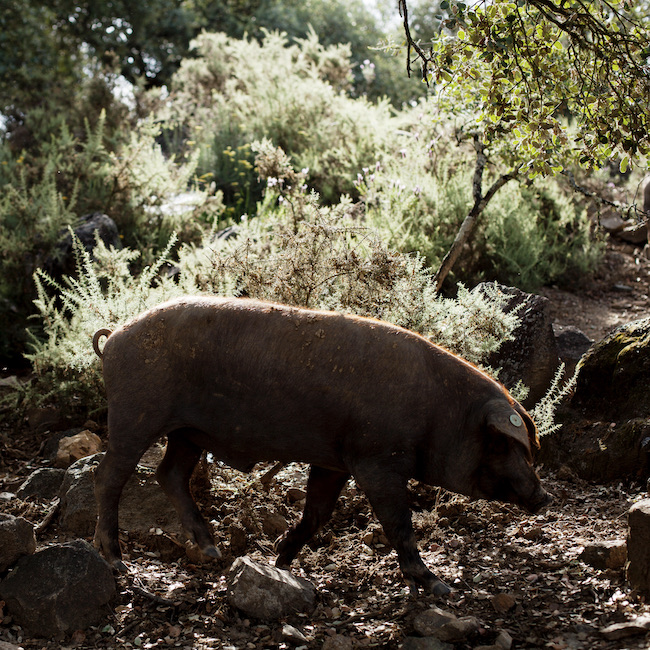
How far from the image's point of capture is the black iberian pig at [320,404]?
11.5 ft

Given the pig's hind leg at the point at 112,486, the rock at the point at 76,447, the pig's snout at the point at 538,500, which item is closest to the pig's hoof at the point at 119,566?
the pig's hind leg at the point at 112,486

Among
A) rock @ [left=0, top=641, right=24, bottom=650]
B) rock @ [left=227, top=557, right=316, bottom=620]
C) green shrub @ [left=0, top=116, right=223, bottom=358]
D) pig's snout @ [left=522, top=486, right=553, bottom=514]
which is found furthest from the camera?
green shrub @ [left=0, top=116, right=223, bottom=358]

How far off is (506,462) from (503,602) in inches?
25.5

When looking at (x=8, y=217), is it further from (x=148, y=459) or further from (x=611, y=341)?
(x=611, y=341)

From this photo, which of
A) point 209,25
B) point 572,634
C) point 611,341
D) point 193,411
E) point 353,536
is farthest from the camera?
point 209,25

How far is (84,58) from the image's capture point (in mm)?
22109

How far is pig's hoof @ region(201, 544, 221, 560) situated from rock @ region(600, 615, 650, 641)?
6.11 ft

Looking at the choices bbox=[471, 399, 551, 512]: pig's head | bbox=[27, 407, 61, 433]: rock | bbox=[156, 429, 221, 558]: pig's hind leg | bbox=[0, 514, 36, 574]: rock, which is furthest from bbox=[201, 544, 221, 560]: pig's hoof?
bbox=[27, 407, 61, 433]: rock

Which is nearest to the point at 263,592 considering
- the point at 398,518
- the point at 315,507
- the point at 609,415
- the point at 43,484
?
the point at 315,507

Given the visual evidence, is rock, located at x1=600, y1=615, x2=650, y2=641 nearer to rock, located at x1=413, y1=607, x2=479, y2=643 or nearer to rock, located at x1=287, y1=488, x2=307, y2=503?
rock, located at x1=413, y1=607, x2=479, y2=643

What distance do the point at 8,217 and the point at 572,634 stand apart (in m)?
7.35

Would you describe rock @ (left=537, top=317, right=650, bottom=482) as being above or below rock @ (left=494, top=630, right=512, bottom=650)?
above

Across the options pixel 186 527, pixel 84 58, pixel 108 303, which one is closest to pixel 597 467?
pixel 186 527

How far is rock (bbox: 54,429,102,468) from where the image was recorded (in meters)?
5.14
